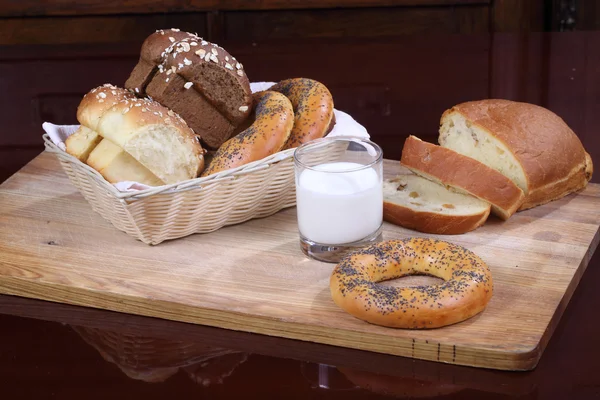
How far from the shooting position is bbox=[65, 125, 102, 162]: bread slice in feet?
6.79

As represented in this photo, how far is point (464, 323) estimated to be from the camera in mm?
1638

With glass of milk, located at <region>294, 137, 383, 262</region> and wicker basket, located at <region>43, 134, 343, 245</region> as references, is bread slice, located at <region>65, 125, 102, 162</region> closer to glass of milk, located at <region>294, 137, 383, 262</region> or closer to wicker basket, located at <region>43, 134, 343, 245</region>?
wicker basket, located at <region>43, 134, 343, 245</region>

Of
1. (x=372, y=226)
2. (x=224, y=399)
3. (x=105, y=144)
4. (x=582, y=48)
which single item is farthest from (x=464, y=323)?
(x=582, y=48)

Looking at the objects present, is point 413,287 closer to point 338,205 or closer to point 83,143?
point 338,205

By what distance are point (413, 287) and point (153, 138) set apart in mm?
686

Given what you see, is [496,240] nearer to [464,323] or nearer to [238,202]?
[464,323]

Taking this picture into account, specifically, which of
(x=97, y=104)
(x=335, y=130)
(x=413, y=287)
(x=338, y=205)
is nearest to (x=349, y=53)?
(x=335, y=130)

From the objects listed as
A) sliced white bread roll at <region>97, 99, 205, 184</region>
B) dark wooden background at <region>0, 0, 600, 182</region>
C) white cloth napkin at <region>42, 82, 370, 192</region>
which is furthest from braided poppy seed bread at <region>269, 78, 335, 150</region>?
dark wooden background at <region>0, 0, 600, 182</region>

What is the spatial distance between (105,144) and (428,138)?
3.02 ft

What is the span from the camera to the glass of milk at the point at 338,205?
1853 mm

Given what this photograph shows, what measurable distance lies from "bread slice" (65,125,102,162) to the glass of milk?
49 centimetres

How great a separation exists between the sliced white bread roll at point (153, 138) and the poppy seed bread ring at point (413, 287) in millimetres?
465

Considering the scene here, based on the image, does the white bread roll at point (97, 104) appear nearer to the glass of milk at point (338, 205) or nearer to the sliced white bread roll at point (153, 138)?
the sliced white bread roll at point (153, 138)

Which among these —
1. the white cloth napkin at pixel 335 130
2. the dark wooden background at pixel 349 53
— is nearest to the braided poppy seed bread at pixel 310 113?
the white cloth napkin at pixel 335 130
